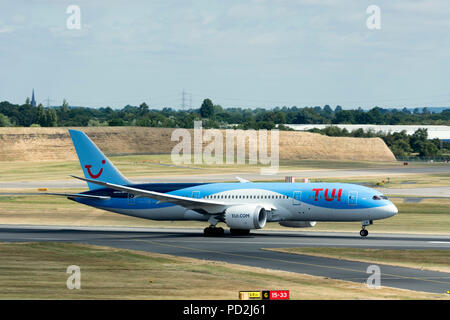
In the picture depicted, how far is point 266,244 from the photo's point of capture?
174ft

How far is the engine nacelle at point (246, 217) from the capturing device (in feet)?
187

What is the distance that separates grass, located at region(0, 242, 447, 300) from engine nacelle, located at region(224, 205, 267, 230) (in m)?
12.1

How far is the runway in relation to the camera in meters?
38.6

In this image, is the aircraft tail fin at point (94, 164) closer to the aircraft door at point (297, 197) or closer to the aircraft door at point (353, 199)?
the aircraft door at point (297, 197)

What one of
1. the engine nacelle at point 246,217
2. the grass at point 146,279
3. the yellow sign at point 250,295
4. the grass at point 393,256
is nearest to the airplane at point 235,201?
the engine nacelle at point 246,217

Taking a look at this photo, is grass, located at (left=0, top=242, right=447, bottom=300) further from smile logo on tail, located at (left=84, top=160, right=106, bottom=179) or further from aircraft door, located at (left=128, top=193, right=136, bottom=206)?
smile logo on tail, located at (left=84, top=160, right=106, bottom=179)

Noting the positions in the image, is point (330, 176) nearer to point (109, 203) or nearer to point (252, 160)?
point (252, 160)

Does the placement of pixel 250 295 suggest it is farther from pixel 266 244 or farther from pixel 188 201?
pixel 188 201

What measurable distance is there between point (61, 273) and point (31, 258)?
669 centimetres

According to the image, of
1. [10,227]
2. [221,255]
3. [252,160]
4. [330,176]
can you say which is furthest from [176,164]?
[221,255]

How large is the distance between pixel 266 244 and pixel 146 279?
18.2 metres

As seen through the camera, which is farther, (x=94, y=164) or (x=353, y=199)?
(x=94, y=164)

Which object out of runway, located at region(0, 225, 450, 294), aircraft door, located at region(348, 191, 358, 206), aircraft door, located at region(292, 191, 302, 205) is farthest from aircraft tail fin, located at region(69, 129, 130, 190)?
aircraft door, located at region(348, 191, 358, 206)

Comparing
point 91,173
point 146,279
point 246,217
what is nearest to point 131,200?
point 91,173
